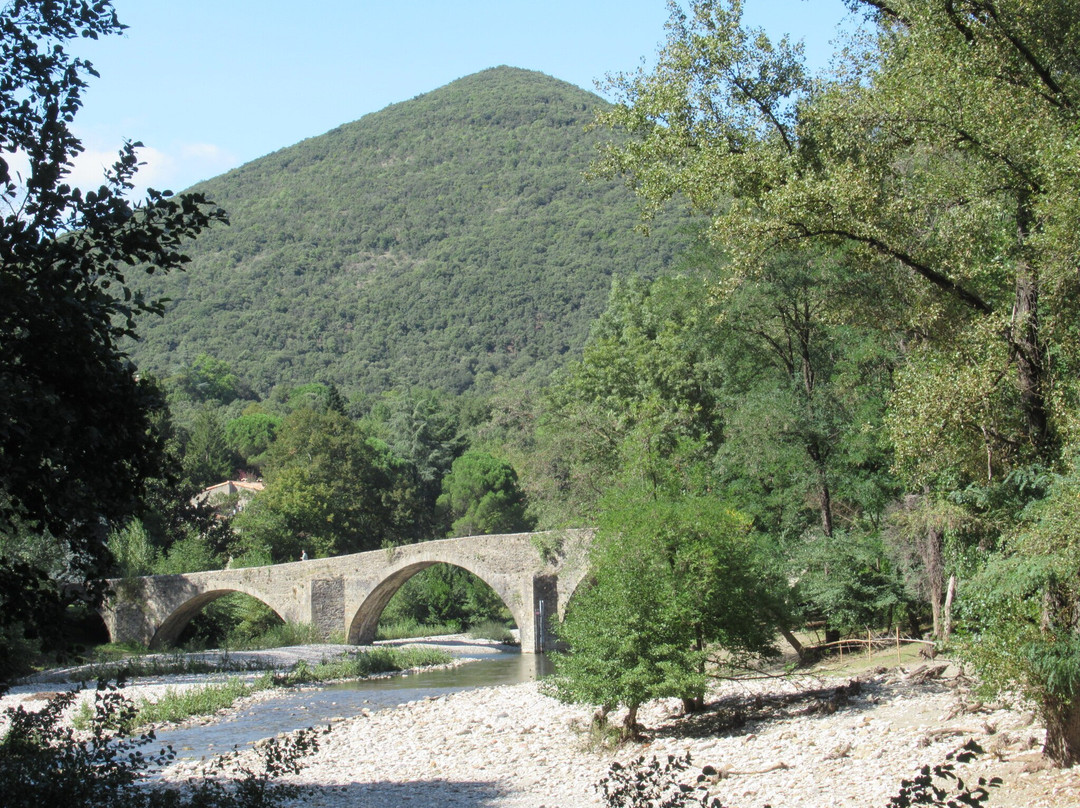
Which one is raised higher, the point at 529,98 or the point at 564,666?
the point at 529,98

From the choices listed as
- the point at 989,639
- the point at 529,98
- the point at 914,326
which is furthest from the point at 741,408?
the point at 529,98

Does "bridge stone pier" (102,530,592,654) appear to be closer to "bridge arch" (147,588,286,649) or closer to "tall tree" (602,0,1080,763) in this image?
"bridge arch" (147,588,286,649)

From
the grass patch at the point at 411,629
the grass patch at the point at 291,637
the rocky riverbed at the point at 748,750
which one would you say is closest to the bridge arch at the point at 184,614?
the grass patch at the point at 291,637

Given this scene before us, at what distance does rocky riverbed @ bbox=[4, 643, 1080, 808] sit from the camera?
8.23 m

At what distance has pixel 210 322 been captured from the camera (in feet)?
335

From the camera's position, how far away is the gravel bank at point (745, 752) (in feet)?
27.0

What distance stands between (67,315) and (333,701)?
1610 cm

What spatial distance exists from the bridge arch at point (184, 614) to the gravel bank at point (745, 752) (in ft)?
59.7

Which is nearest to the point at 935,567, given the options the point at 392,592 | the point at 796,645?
the point at 796,645

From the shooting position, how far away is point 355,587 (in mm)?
30344

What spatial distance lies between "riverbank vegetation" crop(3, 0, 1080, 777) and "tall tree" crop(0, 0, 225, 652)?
15 centimetres

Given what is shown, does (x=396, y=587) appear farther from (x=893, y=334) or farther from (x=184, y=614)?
(x=893, y=334)

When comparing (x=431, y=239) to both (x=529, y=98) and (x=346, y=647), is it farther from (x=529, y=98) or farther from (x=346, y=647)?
(x=346, y=647)

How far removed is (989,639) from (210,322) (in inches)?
4006
